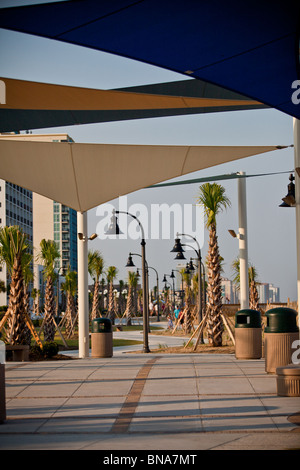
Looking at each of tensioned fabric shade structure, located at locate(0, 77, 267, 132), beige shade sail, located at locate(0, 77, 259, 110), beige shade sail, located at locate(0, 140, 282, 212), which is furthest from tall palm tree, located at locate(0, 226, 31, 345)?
beige shade sail, located at locate(0, 77, 259, 110)

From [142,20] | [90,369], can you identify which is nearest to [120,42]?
[142,20]

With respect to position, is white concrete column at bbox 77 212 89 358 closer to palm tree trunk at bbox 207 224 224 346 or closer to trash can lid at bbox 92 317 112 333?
trash can lid at bbox 92 317 112 333

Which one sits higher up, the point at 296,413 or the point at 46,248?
the point at 46,248

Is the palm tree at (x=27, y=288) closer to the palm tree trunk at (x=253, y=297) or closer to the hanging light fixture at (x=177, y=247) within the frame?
the hanging light fixture at (x=177, y=247)

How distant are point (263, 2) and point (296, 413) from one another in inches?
219

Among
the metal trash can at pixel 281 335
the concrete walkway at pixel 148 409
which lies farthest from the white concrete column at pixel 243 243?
the metal trash can at pixel 281 335

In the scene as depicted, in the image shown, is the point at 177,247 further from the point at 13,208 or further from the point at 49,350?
the point at 13,208

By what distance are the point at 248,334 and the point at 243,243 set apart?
5.95m

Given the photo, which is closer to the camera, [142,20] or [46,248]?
[142,20]

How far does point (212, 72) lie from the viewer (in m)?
10.4

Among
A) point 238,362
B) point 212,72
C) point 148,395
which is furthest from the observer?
point 238,362

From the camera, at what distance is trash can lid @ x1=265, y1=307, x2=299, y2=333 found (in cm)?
1316

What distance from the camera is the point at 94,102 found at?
1596 centimetres
